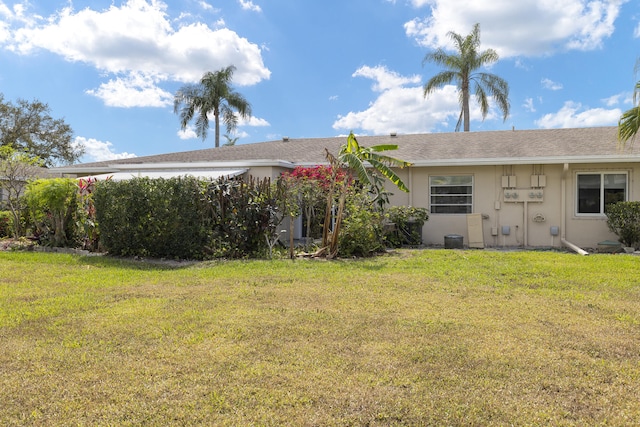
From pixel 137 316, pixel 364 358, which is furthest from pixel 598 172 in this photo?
pixel 137 316

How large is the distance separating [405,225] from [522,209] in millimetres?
3634

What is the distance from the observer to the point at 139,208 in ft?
36.6

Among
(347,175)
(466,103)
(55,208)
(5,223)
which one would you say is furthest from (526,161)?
(5,223)

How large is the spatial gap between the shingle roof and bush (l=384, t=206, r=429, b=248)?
1.59m

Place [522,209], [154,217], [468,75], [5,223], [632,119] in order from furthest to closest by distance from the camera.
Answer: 1. [468,75]
2. [5,223]
3. [522,209]
4. [154,217]
5. [632,119]

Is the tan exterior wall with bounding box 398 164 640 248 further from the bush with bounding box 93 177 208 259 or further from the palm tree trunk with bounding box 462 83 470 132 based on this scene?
the palm tree trunk with bounding box 462 83 470 132

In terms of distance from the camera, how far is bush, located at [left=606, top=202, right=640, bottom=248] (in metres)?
12.5

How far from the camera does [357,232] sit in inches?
456

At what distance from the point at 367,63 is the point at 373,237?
10095 mm

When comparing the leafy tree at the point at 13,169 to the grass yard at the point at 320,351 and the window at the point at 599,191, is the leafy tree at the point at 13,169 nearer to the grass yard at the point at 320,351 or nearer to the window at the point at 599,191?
the grass yard at the point at 320,351

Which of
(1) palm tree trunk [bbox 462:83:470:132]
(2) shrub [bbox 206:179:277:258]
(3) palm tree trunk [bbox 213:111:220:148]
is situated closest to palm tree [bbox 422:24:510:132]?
(1) palm tree trunk [bbox 462:83:470:132]

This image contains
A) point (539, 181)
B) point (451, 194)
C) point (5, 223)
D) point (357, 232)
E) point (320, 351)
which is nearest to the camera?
point (320, 351)

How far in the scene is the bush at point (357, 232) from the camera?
38.0 feet

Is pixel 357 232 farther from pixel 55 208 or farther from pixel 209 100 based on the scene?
pixel 209 100
